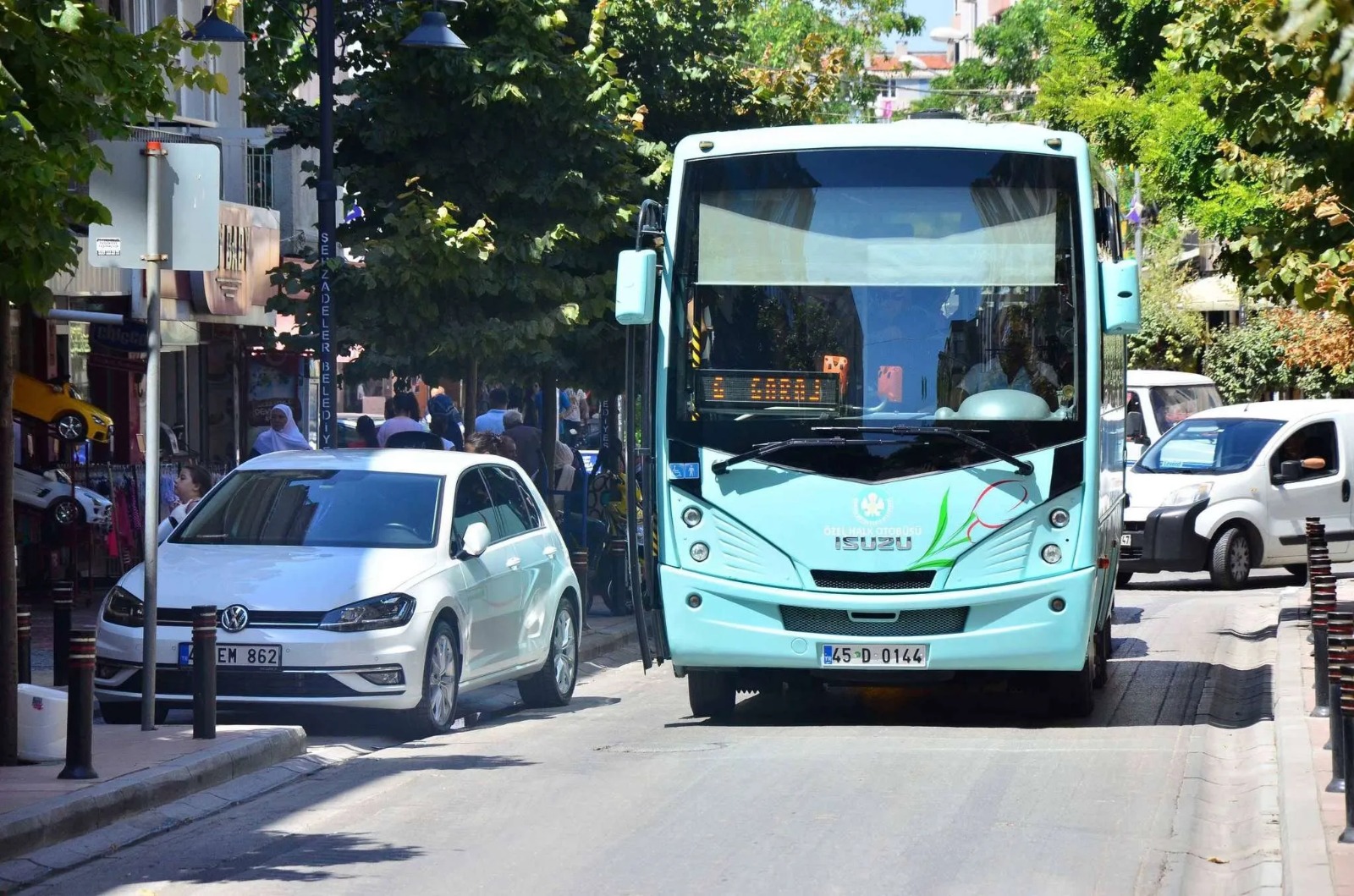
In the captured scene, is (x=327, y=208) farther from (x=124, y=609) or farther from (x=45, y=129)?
(x=45, y=129)

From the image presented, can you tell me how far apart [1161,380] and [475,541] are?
72.7 ft

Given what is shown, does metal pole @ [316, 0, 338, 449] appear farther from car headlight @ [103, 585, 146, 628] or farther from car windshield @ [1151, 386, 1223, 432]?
car windshield @ [1151, 386, 1223, 432]

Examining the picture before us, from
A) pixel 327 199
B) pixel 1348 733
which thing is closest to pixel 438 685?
pixel 1348 733

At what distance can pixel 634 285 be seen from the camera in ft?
39.1

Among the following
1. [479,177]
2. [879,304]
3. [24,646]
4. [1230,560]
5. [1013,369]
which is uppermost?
[479,177]

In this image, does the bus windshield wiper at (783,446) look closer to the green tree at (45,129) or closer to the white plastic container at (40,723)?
the green tree at (45,129)

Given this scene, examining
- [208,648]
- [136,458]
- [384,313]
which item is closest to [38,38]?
[208,648]

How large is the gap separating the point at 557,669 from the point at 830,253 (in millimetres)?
3705

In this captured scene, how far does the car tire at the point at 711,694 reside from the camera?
42.8 ft

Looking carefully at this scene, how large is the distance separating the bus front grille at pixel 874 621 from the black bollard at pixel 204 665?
3.22m

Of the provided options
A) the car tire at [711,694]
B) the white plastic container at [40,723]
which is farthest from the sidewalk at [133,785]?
the car tire at [711,694]

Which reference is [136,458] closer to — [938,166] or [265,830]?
[938,166]

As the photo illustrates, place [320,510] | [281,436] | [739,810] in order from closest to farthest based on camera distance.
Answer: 1. [739,810]
2. [320,510]
3. [281,436]

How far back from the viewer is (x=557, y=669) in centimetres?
1441
